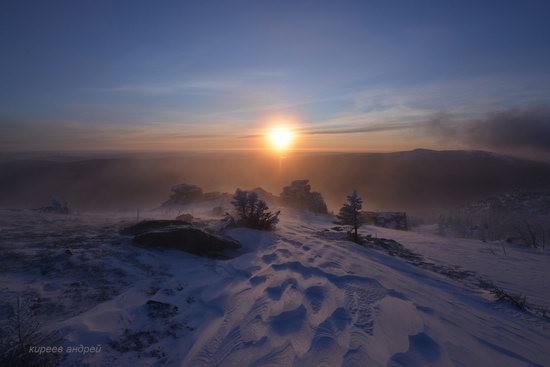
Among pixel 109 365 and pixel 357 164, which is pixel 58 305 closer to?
pixel 109 365

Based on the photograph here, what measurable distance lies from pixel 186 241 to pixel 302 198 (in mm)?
15775

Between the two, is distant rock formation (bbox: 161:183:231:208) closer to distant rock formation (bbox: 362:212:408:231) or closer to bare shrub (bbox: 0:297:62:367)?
distant rock formation (bbox: 362:212:408:231)

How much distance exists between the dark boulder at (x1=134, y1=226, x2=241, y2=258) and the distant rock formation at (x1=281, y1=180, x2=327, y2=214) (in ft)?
48.2

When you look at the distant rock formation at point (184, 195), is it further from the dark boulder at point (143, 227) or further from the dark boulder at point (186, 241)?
the dark boulder at point (186, 241)

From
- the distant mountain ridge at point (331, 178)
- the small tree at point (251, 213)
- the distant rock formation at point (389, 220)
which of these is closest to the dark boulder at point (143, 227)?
the small tree at point (251, 213)

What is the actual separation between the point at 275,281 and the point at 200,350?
183 cm

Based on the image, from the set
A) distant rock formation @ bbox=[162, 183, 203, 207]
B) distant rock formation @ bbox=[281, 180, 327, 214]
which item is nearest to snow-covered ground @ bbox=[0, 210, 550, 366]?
distant rock formation @ bbox=[281, 180, 327, 214]

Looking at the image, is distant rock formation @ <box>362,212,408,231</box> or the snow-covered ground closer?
the snow-covered ground

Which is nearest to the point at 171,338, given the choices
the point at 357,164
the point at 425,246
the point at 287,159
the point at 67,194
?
the point at 425,246

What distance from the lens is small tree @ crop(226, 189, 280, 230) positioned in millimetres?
8539

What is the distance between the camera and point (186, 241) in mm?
6016

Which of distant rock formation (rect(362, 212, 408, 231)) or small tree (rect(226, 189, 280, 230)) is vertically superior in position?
small tree (rect(226, 189, 280, 230))

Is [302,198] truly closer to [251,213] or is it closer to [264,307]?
[251,213]

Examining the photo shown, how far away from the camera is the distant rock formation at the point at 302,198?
20969mm
